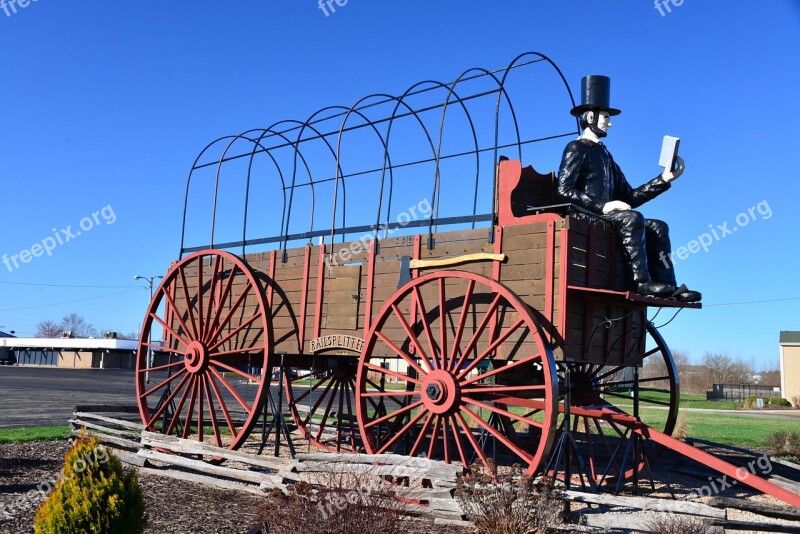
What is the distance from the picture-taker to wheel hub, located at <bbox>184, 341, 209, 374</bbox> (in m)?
11.3

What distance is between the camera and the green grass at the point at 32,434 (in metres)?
12.3

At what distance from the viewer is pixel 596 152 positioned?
29.2 ft

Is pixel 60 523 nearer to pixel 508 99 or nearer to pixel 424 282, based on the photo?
pixel 424 282

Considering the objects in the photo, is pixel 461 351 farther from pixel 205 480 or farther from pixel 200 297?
pixel 200 297

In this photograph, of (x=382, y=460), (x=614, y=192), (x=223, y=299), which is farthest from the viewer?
(x=223, y=299)

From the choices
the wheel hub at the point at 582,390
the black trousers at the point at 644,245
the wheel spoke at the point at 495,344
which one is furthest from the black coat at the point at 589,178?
the wheel hub at the point at 582,390

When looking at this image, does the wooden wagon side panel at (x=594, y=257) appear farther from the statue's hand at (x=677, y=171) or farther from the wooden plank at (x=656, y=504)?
the wooden plank at (x=656, y=504)

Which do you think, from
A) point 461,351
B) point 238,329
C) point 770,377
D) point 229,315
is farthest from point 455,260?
point 770,377

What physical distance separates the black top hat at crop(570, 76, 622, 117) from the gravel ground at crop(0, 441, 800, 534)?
4.67 m

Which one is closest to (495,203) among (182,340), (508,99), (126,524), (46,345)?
(508,99)

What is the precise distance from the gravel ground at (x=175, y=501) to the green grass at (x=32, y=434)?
120 centimetres

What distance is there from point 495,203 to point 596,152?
1459mm

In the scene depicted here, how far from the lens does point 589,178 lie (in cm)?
884

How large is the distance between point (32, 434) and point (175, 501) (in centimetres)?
655
